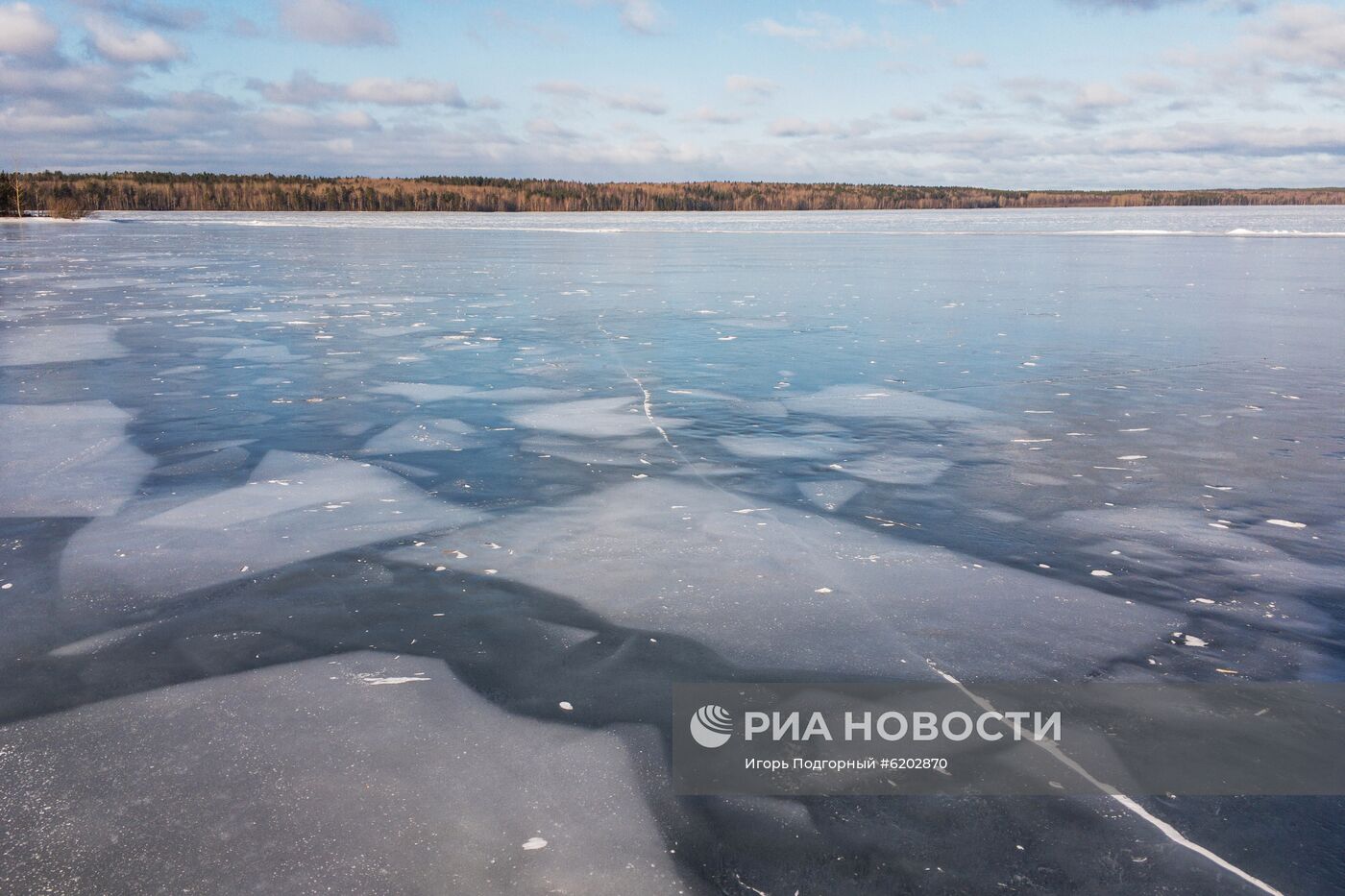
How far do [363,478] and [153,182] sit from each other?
9047cm

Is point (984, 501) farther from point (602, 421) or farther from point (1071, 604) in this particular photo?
point (602, 421)

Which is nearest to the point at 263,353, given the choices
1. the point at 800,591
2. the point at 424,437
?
the point at 424,437

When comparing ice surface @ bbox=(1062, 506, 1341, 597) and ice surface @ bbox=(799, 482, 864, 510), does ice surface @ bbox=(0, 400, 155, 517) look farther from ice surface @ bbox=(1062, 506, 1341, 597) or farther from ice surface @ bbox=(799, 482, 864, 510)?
ice surface @ bbox=(1062, 506, 1341, 597)

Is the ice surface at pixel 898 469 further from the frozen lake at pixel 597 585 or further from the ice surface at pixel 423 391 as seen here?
the ice surface at pixel 423 391

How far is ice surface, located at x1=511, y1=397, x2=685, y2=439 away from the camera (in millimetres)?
5766

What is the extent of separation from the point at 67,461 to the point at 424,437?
1.85 meters

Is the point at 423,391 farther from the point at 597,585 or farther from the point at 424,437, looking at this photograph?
the point at 597,585

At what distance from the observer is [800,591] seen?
339 cm

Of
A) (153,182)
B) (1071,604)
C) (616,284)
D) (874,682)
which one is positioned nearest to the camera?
(874,682)

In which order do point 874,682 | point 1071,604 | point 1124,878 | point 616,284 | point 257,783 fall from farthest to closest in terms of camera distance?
point 616,284 → point 1071,604 → point 874,682 → point 257,783 → point 1124,878

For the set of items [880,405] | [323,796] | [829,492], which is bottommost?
[323,796]

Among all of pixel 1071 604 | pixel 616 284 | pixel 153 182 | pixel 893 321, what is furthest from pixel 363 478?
pixel 153 182

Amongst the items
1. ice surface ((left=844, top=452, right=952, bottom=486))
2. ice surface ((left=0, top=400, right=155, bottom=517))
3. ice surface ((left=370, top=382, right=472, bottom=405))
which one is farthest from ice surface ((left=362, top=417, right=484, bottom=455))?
ice surface ((left=844, top=452, right=952, bottom=486))

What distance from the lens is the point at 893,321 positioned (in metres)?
10.7
